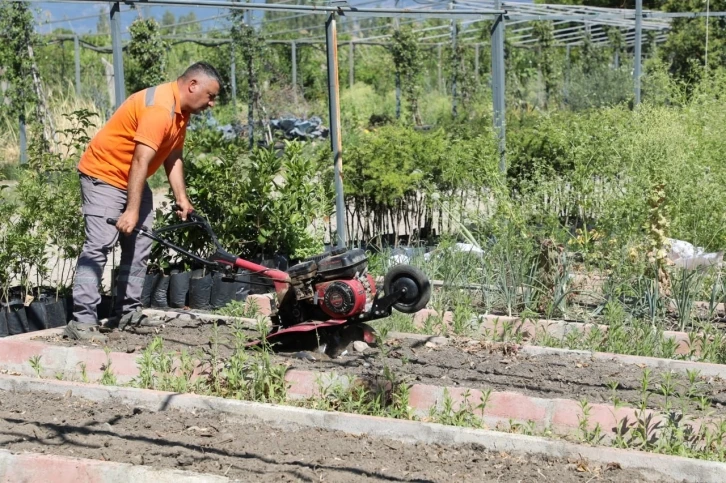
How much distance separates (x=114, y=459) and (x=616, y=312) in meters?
3.29

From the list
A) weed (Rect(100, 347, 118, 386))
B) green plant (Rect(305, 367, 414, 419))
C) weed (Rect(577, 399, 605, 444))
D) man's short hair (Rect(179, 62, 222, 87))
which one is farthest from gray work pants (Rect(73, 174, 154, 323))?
weed (Rect(577, 399, 605, 444))

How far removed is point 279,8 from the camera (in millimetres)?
8258

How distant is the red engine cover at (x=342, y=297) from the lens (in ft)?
18.7

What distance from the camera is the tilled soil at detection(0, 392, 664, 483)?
4137 mm

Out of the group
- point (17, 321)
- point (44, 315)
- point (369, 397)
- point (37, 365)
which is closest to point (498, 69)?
point (44, 315)

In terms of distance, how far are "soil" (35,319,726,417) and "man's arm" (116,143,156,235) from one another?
787 millimetres

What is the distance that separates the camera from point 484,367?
569 cm

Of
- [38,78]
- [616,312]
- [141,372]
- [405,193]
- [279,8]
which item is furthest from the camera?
[38,78]

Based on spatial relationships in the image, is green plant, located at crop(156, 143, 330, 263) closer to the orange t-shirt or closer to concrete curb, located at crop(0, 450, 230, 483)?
the orange t-shirt

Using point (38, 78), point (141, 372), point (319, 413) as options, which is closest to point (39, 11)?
point (38, 78)

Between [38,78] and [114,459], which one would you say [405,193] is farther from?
[38,78]

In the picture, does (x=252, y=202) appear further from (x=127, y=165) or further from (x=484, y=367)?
(x=484, y=367)

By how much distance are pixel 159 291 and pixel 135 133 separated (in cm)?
170

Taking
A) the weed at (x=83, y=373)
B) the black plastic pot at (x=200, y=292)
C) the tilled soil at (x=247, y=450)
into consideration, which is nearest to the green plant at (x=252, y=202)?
the black plastic pot at (x=200, y=292)
